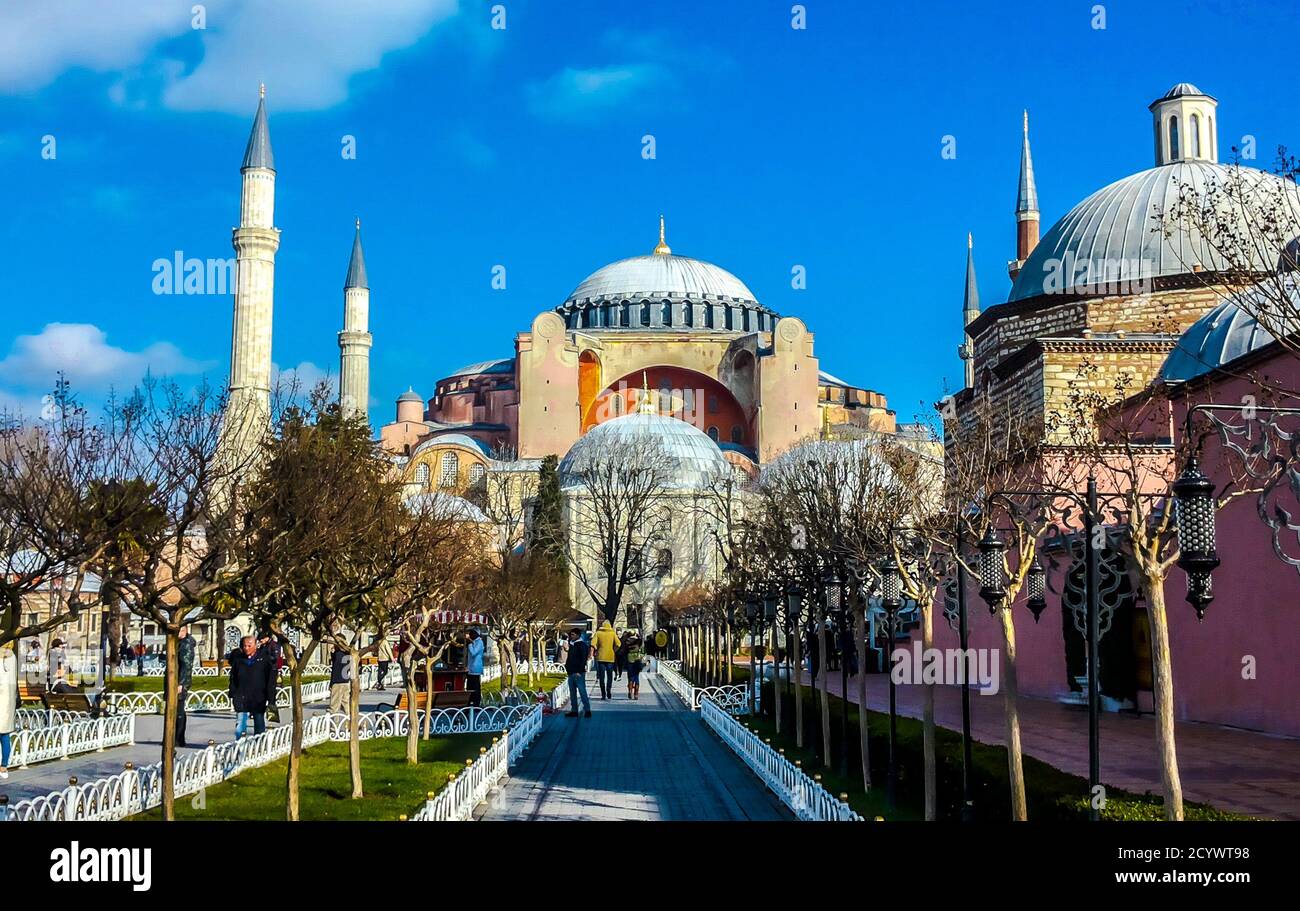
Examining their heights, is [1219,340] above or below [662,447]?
below

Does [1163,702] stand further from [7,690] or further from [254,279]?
[254,279]

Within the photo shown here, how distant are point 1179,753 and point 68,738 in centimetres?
1030

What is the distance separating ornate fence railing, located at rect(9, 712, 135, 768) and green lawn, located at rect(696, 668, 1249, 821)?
704cm

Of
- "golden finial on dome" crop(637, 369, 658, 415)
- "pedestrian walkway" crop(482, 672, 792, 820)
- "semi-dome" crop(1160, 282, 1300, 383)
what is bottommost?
"pedestrian walkway" crop(482, 672, 792, 820)

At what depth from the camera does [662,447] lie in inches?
1950

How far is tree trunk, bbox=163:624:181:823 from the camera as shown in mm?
7590

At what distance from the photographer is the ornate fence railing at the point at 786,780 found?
866cm

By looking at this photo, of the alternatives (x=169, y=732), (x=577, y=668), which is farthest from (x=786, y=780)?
(x=577, y=668)

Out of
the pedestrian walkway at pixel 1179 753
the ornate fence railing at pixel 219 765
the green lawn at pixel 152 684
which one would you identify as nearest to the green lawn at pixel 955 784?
the pedestrian walkway at pixel 1179 753

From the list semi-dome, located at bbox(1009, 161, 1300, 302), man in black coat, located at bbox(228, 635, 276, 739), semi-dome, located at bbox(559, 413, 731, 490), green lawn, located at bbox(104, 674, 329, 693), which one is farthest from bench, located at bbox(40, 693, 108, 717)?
semi-dome, located at bbox(559, 413, 731, 490)

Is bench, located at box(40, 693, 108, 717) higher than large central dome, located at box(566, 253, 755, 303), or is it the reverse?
large central dome, located at box(566, 253, 755, 303)

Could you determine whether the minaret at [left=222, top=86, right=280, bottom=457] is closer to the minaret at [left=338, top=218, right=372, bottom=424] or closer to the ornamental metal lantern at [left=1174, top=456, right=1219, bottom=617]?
the minaret at [left=338, top=218, right=372, bottom=424]
